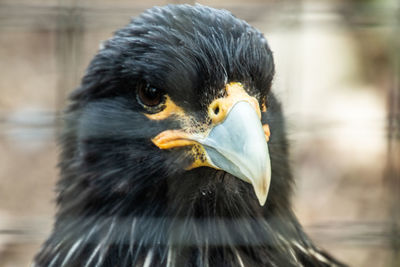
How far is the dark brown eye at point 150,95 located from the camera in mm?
1294

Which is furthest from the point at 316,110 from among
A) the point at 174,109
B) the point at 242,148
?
the point at 242,148

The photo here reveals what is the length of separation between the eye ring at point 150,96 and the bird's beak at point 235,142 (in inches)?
2.7

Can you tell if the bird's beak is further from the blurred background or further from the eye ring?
the blurred background

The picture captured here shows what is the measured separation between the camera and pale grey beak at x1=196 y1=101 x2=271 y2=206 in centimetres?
114

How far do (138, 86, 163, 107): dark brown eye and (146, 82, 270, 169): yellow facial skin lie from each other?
20mm

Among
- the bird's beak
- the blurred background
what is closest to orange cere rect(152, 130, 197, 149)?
the bird's beak

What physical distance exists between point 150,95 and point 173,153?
133 mm

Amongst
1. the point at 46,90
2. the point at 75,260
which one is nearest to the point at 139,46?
the point at 75,260

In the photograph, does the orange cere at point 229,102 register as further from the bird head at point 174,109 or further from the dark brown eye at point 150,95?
the dark brown eye at point 150,95

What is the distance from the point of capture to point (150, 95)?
1299 millimetres

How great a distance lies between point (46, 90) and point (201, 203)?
236 cm

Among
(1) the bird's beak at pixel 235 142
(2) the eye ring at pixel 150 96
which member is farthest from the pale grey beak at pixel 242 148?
(2) the eye ring at pixel 150 96

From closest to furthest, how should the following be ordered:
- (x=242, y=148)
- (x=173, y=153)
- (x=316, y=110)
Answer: (x=242, y=148), (x=173, y=153), (x=316, y=110)

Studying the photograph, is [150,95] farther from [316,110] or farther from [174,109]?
[316,110]
